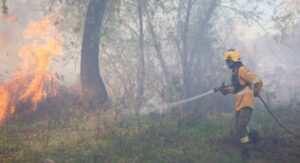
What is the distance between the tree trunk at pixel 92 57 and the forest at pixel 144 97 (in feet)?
0.13

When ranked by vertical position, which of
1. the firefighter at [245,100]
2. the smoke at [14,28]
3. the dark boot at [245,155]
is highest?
the smoke at [14,28]

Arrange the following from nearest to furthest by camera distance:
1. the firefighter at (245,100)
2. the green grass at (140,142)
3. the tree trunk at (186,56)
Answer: the green grass at (140,142) → the firefighter at (245,100) → the tree trunk at (186,56)

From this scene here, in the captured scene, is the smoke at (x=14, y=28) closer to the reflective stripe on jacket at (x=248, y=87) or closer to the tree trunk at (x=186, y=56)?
the tree trunk at (x=186, y=56)

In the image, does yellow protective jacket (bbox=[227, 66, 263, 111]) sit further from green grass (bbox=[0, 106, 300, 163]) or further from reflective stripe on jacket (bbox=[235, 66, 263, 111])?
green grass (bbox=[0, 106, 300, 163])

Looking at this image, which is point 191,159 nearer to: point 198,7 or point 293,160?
point 293,160

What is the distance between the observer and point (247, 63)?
29.6 metres

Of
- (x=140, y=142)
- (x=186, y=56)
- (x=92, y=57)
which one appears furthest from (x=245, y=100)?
(x=186, y=56)

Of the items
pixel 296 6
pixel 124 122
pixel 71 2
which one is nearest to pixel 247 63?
pixel 296 6

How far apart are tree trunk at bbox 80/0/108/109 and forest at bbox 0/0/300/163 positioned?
1.5 inches

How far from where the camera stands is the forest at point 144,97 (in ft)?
27.5

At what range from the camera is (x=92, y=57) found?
46.0 feet

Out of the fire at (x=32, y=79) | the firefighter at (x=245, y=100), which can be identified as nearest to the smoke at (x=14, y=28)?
the fire at (x=32, y=79)

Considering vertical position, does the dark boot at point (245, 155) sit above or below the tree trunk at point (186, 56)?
below

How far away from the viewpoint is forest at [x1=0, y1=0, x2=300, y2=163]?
838cm
